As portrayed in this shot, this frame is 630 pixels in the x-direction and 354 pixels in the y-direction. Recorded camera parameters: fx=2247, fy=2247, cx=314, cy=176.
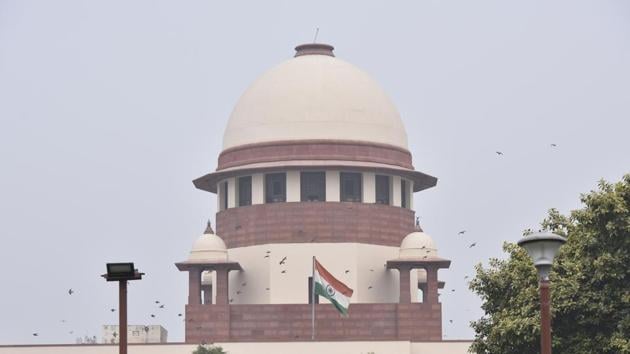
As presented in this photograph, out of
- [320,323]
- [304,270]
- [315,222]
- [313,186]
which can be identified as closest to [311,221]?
[315,222]

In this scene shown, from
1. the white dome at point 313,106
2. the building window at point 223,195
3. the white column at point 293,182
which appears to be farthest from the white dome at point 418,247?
the building window at point 223,195

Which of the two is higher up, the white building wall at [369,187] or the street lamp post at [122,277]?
the white building wall at [369,187]

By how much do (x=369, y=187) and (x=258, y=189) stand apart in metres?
4.94

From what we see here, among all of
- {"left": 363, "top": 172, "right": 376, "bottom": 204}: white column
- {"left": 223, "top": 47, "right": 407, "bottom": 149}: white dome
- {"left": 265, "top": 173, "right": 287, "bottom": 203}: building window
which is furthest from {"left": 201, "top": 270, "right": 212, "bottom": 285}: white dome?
{"left": 363, "top": 172, "right": 376, "bottom": 204}: white column

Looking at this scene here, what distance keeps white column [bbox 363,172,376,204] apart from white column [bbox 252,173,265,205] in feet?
14.8

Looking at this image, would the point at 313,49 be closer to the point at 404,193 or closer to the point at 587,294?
the point at 404,193

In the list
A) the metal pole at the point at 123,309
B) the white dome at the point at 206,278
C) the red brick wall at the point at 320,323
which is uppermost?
the white dome at the point at 206,278

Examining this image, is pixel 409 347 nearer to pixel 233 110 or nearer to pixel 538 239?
pixel 233 110

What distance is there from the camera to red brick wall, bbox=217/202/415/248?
98.6m

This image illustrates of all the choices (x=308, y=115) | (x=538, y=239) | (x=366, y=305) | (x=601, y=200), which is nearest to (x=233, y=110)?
(x=308, y=115)

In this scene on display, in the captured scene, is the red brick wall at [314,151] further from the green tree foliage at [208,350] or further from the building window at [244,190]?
the green tree foliage at [208,350]

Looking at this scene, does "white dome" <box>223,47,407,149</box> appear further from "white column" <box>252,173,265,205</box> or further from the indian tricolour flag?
the indian tricolour flag

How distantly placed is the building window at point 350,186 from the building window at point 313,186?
88cm

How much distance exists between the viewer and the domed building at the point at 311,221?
9744cm
